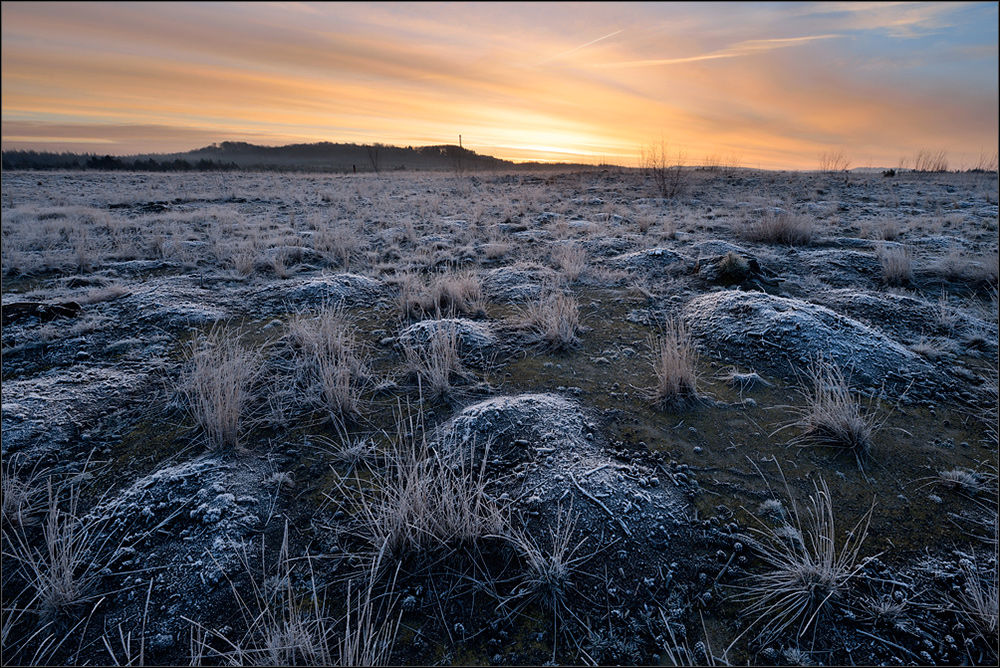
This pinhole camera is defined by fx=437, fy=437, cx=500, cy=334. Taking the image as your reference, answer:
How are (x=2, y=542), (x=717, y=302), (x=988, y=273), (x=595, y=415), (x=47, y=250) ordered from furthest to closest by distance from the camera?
(x=47, y=250), (x=988, y=273), (x=717, y=302), (x=595, y=415), (x=2, y=542)

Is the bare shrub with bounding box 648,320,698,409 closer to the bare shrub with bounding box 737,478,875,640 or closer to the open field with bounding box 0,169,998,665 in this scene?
the open field with bounding box 0,169,998,665

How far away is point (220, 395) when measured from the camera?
284cm

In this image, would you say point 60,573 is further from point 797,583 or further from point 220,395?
point 797,583

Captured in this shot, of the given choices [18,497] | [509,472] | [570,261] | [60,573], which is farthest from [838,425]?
[18,497]

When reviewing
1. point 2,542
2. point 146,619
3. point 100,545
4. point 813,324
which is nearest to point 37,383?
point 2,542

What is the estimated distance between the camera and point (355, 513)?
2314 millimetres

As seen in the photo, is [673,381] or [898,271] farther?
[898,271]

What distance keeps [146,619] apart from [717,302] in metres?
5.06

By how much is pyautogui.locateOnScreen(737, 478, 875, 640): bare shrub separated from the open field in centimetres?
1

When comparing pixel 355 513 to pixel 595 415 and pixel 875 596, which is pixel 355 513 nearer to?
pixel 595 415

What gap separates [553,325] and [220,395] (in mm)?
2708

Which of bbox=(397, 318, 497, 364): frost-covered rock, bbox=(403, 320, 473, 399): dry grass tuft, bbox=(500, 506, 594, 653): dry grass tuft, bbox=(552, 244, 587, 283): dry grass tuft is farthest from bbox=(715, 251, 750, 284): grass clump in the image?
bbox=(500, 506, 594, 653): dry grass tuft

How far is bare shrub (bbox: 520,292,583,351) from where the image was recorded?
413 centimetres

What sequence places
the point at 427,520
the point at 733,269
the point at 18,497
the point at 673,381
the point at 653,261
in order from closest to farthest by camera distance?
1. the point at 427,520
2. the point at 18,497
3. the point at 673,381
4. the point at 733,269
5. the point at 653,261
